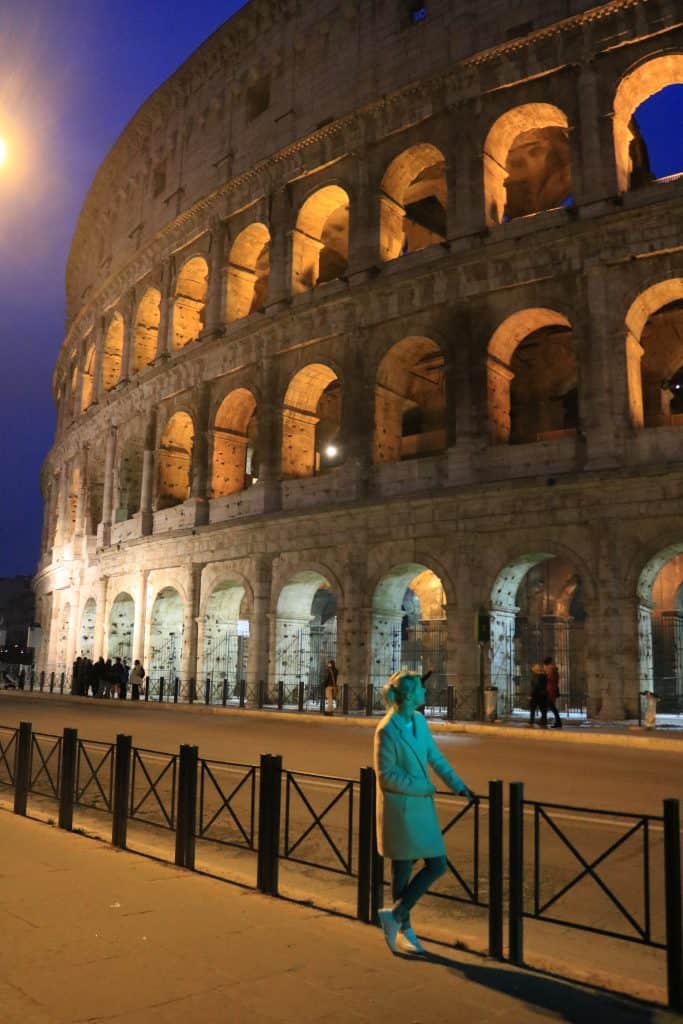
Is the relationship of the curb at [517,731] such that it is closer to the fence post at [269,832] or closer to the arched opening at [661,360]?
the fence post at [269,832]

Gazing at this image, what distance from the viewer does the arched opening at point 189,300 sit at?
94.6ft

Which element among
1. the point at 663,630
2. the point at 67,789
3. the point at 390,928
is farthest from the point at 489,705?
the point at 390,928

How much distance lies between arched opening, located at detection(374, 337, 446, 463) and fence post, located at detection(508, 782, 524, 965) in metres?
17.5

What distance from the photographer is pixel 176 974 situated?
4.10 m

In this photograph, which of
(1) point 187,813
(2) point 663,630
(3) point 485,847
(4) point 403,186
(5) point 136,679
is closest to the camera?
(1) point 187,813

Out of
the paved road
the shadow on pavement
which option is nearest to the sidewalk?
the shadow on pavement

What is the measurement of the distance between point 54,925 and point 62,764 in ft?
10.7

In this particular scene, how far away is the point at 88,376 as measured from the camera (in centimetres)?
3597

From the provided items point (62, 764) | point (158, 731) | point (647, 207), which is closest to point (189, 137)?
point (647, 207)

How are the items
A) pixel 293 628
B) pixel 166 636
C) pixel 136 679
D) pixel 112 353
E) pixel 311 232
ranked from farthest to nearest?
pixel 112 353 < pixel 166 636 < pixel 311 232 < pixel 136 679 < pixel 293 628

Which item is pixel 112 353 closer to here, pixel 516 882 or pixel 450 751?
pixel 450 751

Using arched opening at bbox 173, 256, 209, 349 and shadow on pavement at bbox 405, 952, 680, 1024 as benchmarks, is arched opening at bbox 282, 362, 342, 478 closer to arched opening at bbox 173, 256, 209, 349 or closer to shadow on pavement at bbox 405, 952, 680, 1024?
arched opening at bbox 173, 256, 209, 349

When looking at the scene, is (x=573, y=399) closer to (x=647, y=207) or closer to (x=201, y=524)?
(x=647, y=207)

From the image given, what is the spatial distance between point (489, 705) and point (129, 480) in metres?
18.0
